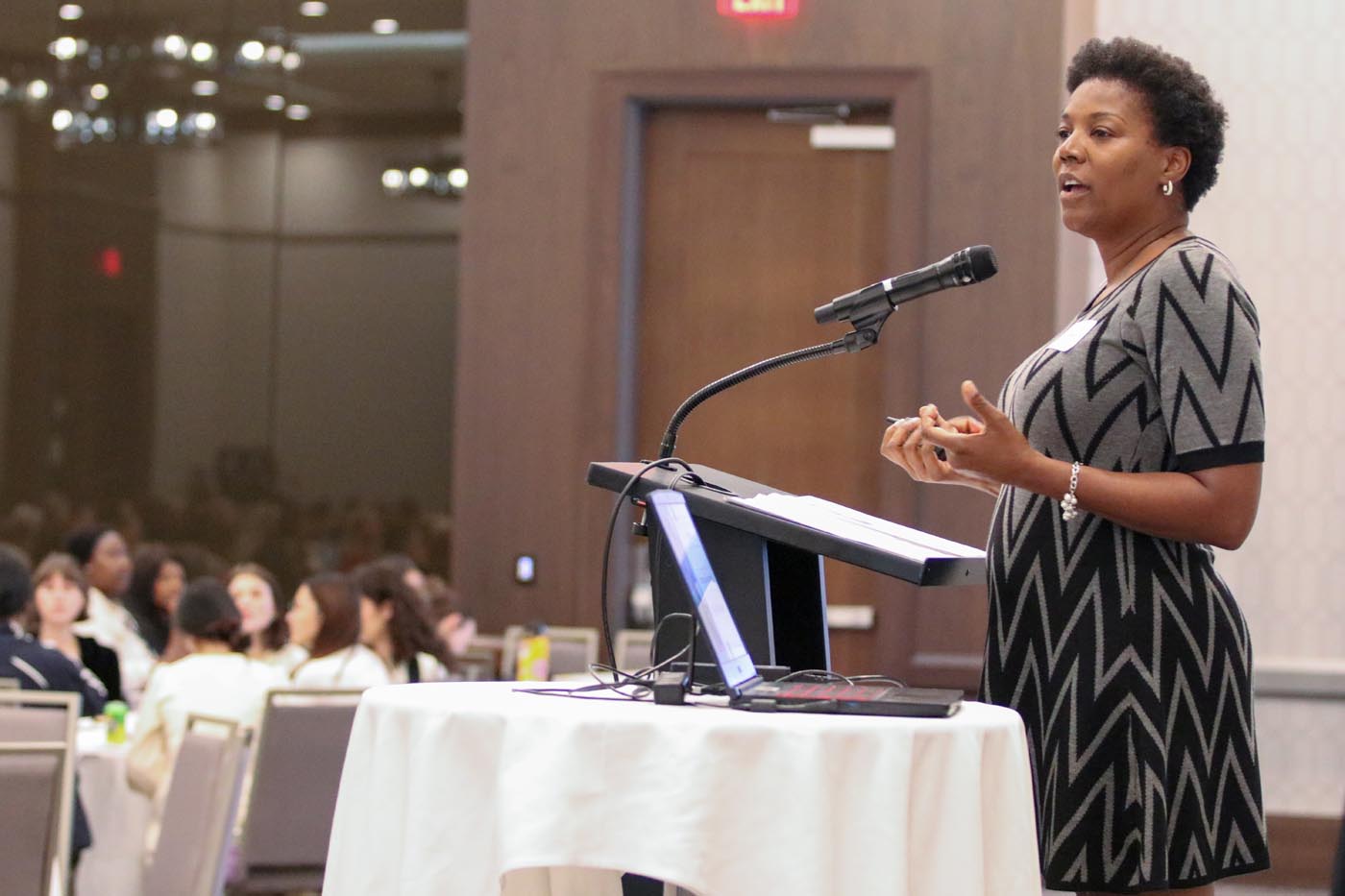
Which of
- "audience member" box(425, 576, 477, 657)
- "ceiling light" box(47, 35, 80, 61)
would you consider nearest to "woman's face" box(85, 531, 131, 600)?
"audience member" box(425, 576, 477, 657)

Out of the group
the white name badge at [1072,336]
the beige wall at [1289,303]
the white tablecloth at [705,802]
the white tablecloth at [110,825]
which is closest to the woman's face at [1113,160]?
the white name badge at [1072,336]

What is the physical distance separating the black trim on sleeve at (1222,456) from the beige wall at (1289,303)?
3996mm

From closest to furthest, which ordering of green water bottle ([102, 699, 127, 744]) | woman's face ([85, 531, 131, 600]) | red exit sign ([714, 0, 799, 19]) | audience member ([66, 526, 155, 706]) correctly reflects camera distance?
1. green water bottle ([102, 699, 127, 744])
2. red exit sign ([714, 0, 799, 19])
3. audience member ([66, 526, 155, 706])
4. woman's face ([85, 531, 131, 600])

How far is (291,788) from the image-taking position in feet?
14.1

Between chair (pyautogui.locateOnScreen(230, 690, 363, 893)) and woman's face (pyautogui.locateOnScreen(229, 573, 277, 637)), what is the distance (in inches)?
79.0

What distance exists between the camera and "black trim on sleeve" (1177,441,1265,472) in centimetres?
184

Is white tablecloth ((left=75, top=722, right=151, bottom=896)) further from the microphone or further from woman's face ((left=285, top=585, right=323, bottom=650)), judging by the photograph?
the microphone

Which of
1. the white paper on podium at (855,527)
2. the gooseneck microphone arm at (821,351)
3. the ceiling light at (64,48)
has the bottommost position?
the white paper on podium at (855,527)

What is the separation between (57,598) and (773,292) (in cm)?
295

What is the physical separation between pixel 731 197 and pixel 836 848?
5540 millimetres

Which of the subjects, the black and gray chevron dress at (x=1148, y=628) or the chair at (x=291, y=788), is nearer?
the black and gray chevron dress at (x=1148, y=628)

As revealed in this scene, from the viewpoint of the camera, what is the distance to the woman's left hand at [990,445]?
70.5 inches

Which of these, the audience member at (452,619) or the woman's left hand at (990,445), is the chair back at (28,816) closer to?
the woman's left hand at (990,445)

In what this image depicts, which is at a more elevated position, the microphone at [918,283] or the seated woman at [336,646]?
the microphone at [918,283]
